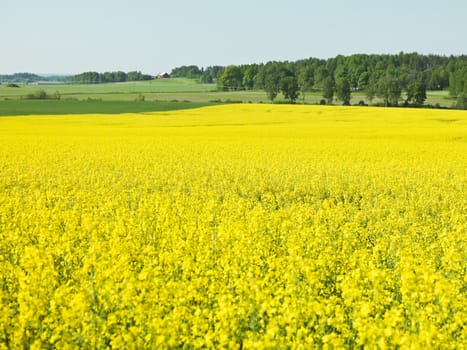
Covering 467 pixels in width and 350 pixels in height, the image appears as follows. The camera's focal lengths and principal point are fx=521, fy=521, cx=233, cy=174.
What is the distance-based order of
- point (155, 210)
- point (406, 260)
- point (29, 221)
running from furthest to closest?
point (155, 210) < point (29, 221) < point (406, 260)

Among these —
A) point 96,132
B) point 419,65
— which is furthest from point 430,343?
point 419,65

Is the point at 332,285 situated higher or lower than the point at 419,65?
lower

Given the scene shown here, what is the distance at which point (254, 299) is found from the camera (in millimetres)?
6336

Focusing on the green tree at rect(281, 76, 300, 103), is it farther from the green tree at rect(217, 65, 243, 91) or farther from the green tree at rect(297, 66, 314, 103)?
the green tree at rect(217, 65, 243, 91)

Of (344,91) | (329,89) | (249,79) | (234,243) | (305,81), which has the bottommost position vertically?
(234,243)

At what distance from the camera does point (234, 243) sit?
9156 millimetres

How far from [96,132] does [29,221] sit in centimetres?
3210

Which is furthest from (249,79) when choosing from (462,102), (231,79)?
(462,102)

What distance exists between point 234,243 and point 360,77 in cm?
13233

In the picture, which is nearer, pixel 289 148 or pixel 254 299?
pixel 254 299

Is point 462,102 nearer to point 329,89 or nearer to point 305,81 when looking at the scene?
point 329,89

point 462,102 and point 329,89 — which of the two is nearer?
point 462,102

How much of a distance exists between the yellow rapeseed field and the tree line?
2502 inches

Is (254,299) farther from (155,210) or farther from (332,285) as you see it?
(155,210)
